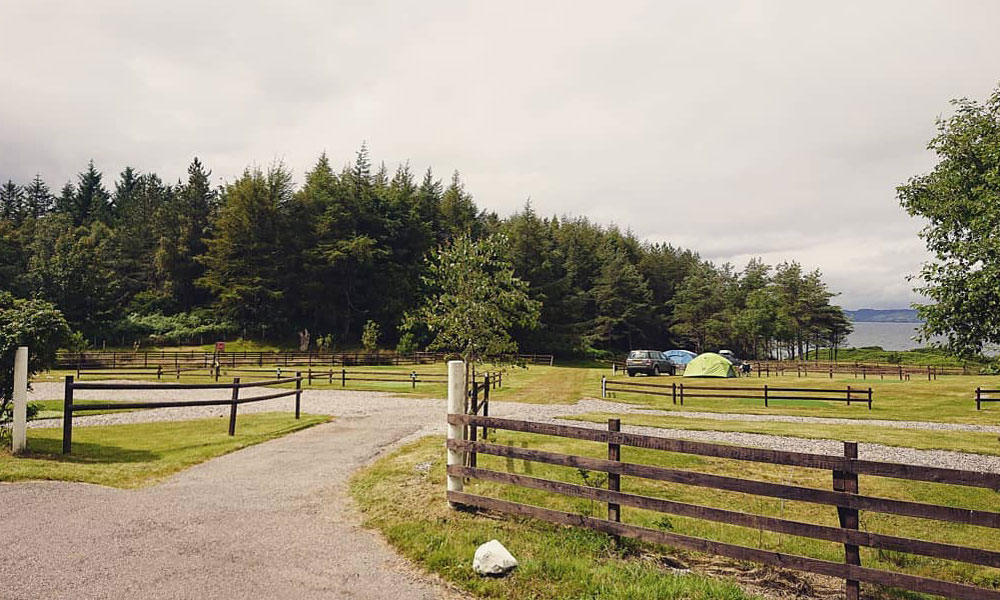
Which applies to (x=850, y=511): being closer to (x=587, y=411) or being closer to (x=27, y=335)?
(x=27, y=335)

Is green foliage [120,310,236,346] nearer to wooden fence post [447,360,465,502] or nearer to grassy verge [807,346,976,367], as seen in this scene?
wooden fence post [447,360,465,502]

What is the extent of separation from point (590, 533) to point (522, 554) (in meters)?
1.02

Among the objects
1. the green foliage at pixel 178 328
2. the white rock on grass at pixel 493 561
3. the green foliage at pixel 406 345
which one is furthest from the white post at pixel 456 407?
the green foliage at pixel 178 328

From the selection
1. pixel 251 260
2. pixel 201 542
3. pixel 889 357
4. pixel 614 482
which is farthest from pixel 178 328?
pixel 889 357

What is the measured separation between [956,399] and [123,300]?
281ft

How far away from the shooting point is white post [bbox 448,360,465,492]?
775cm

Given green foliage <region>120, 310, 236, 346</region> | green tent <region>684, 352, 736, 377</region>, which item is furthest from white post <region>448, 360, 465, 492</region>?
green foliage <region>120, 310, 236, 346</region>

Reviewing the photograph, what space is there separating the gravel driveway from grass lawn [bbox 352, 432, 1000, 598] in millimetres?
457

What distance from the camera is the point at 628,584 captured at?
553 cm

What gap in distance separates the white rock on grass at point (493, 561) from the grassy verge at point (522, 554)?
0.26 ft

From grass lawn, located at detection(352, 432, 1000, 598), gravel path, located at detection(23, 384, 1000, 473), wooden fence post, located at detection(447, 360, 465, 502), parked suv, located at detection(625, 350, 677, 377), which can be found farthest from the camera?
parked suv, located at detection(625, 350, 677, 377)

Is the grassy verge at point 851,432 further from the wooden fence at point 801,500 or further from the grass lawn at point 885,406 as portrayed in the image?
the wooden fence at point 801,500

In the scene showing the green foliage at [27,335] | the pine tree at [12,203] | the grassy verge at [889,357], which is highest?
the pine tree at [12,203]

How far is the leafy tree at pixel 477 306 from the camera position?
44.3ft
